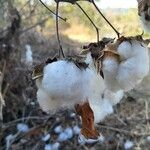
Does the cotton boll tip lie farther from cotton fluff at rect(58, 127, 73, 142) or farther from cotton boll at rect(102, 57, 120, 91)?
cotton fluff at rect(58, 127, 73, 142)

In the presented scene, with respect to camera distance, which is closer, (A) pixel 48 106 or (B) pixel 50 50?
(A) pixel 48 106

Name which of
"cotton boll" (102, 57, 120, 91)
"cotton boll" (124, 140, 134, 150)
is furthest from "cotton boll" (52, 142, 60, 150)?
"cotton boll" (102, 57, 120, 91)

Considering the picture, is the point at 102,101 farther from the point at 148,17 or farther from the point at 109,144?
the point at 109,144

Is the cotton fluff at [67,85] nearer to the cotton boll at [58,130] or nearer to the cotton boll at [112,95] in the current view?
the cotton boll at [112,95]

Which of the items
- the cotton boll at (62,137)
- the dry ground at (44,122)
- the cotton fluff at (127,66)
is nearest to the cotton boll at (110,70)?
the cotton fluff at (127,66)

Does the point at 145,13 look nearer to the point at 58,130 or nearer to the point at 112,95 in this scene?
the point at 112,95

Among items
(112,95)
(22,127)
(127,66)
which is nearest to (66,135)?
(22,127)

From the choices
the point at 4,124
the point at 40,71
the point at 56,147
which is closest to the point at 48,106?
the point at 40,71

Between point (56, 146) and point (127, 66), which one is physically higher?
point (127, 66)
